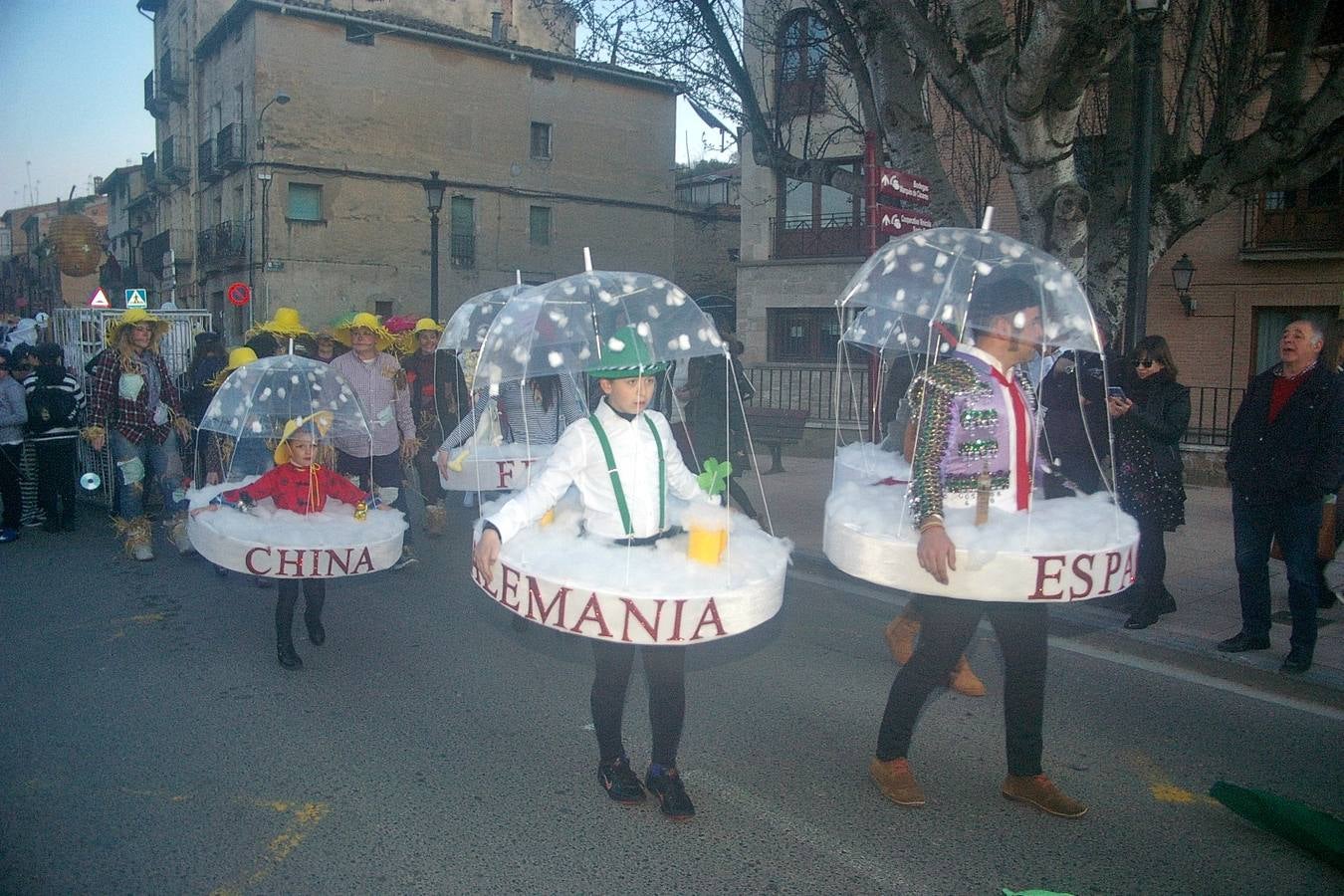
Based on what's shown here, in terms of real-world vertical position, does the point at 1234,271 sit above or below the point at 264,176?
below

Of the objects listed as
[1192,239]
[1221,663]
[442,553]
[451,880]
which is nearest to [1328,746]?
[1221,663]

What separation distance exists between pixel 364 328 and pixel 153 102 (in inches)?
1544

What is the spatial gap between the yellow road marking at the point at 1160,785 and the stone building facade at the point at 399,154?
28.7 m

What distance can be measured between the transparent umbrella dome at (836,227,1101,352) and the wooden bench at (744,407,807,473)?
954cm

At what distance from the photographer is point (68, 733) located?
4625 mm

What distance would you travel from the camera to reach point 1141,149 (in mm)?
7566

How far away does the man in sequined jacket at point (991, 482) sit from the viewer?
3.67 metres

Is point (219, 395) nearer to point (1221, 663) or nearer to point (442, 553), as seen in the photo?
point (442, 553)

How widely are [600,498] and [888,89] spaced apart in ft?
23.6

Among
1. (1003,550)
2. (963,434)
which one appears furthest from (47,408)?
(1003,550)

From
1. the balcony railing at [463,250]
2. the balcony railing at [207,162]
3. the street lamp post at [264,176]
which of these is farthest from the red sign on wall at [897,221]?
the balcony railing at [207,162]

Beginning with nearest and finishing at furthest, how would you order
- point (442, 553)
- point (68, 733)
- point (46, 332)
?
point (68, 733), point (442, 553), point (46, 332)

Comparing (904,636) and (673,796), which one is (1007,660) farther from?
(904,636)

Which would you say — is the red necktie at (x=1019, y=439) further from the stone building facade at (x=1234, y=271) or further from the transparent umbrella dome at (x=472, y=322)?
the stone building facade at (x=1234, y=271)
